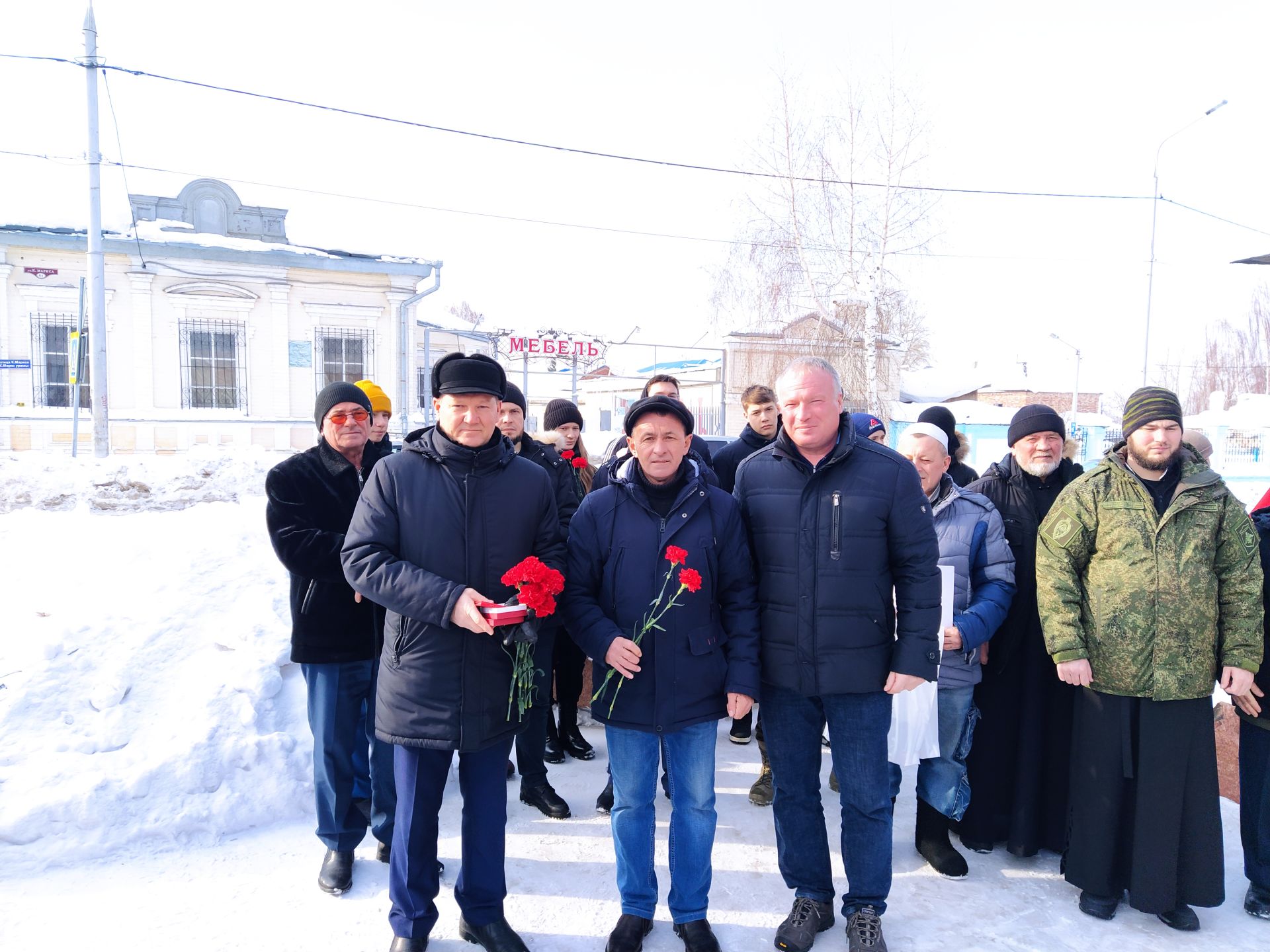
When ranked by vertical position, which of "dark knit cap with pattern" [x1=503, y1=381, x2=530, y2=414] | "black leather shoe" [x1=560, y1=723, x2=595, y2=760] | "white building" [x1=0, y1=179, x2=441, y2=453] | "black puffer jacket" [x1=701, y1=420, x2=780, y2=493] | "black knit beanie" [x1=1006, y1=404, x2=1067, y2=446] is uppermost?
"white building" [x1=0, y1=179, x2=441, y2=453]

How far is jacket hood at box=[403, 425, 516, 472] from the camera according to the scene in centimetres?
289

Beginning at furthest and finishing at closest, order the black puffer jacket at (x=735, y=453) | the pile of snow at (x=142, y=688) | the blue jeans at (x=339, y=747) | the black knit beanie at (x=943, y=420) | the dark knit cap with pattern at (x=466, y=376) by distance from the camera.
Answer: the black puffer jacket at (x=735, y=453) < the black knit beanie at (x=943, y=420) < the pile of snow at (x=142, y=688) < the blue jeans at (x=339, y=747) < the dark knit cap with pattern at (x=466, y=376)

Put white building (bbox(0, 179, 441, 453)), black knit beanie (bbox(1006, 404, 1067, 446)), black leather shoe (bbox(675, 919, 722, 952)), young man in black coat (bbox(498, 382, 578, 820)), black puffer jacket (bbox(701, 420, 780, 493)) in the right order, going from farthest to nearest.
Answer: white building (bbox(0, 179, 441, 453)) → black puffer jacket (bbox(701, 420, 780, 493)) → young man in black coat (bbox(498, 382, 578, 820)) → black knit beanie (bbox(1006, 404, 1067, 446)) → black leather shoe (bbox(675, 919, 722, 952))

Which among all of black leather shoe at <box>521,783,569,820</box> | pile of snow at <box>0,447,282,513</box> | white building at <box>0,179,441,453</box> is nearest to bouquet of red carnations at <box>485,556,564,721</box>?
black leather shoe at <box>521,783,569,820</box>

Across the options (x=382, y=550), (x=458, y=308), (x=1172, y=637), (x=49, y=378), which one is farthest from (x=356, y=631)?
(x=458, y=308)

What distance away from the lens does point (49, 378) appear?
582 inches

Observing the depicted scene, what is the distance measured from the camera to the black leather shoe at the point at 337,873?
Answer: 3342 millimetres

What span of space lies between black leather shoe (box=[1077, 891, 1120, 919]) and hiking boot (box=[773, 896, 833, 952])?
42.7 inches

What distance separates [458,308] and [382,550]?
52.5 m

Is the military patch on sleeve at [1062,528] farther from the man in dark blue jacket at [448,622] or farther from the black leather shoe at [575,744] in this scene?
the black leather shoe at [575,744]

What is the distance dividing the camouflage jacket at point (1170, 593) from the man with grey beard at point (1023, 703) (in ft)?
1.27

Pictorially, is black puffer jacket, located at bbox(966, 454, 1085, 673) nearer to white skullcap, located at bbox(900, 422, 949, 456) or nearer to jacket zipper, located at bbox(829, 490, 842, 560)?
white skullcap, located at bbox(900, 422, 949, 456)

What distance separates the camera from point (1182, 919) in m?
3.19

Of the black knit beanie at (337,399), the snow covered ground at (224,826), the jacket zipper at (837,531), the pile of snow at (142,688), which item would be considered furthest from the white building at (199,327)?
the jacket zipper at (837,531)
